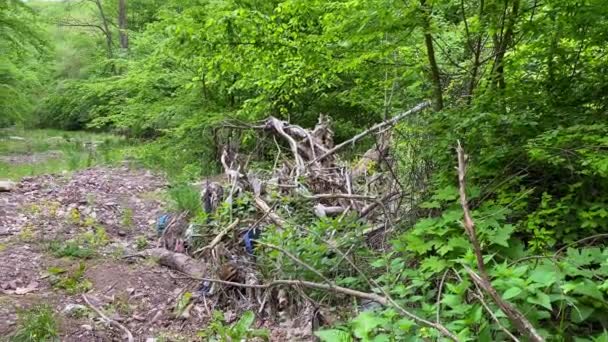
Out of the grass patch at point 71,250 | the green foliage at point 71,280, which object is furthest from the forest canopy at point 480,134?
the grass patch at point 71,250

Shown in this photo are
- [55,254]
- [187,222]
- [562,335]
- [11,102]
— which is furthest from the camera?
[11,102]

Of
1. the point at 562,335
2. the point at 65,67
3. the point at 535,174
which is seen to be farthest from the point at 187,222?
the point at 65,67

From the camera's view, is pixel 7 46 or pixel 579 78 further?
pixel 7 46

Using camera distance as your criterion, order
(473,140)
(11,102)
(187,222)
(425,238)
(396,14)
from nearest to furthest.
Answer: (425,238)
(473,140)
(396,14)
(187,222)
(11,102)

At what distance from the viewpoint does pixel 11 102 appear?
1741 centimetres

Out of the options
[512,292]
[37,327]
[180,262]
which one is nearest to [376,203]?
[180,262]

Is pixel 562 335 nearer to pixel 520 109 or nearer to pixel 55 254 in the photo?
pixel 520 109

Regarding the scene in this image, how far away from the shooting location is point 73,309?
4414 millimetres

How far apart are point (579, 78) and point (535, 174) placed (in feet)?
2.61

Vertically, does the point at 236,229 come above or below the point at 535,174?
below

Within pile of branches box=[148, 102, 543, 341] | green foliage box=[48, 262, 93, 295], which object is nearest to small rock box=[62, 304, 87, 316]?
green foliage box=[48, 262, 93, 295]

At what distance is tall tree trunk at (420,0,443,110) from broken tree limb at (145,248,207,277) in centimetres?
280

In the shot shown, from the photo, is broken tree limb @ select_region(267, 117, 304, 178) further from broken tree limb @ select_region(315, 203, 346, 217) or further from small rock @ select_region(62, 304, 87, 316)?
small rock @ select_region(62, 304, 87, 316)

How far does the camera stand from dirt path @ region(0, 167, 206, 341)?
14.3 ft
